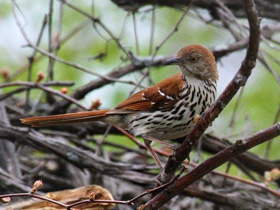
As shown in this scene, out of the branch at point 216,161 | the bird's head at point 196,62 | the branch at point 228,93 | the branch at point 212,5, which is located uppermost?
the branch at point 212,5

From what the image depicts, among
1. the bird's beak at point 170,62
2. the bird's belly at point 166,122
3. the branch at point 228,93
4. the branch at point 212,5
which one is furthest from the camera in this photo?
the branch at point 212,5

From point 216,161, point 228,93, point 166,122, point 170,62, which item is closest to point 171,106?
point 166,122

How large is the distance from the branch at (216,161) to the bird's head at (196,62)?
1.07 meters

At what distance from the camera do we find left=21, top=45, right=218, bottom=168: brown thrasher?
3805 mm

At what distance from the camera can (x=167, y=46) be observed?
7215 millimetres

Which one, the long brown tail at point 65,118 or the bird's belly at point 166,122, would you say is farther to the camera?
the long brown tail at point 65,118

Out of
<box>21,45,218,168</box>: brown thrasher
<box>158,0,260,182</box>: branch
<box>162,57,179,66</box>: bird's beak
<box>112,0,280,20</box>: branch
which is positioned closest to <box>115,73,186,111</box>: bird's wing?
<box>21,45,218,168</box>: brown thrasher

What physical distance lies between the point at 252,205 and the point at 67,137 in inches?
60.6

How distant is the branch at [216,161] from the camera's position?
271cm

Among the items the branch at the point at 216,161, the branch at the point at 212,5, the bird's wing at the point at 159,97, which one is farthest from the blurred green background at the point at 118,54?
the branch at the point at 216,161

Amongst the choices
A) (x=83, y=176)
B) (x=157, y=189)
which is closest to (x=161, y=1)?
(x=83, y=176)

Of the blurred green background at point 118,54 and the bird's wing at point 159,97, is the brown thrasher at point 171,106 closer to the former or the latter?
the bird's wing at point 159,97

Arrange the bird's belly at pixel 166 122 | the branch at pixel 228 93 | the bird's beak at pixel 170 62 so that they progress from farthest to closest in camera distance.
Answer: the bird's beak at pixel 170 62
the bird's belly at pixel 166 122
the branch at pixel 228 93

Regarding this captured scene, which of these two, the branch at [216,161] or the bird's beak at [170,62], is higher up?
the bird's beak at [170,62]
